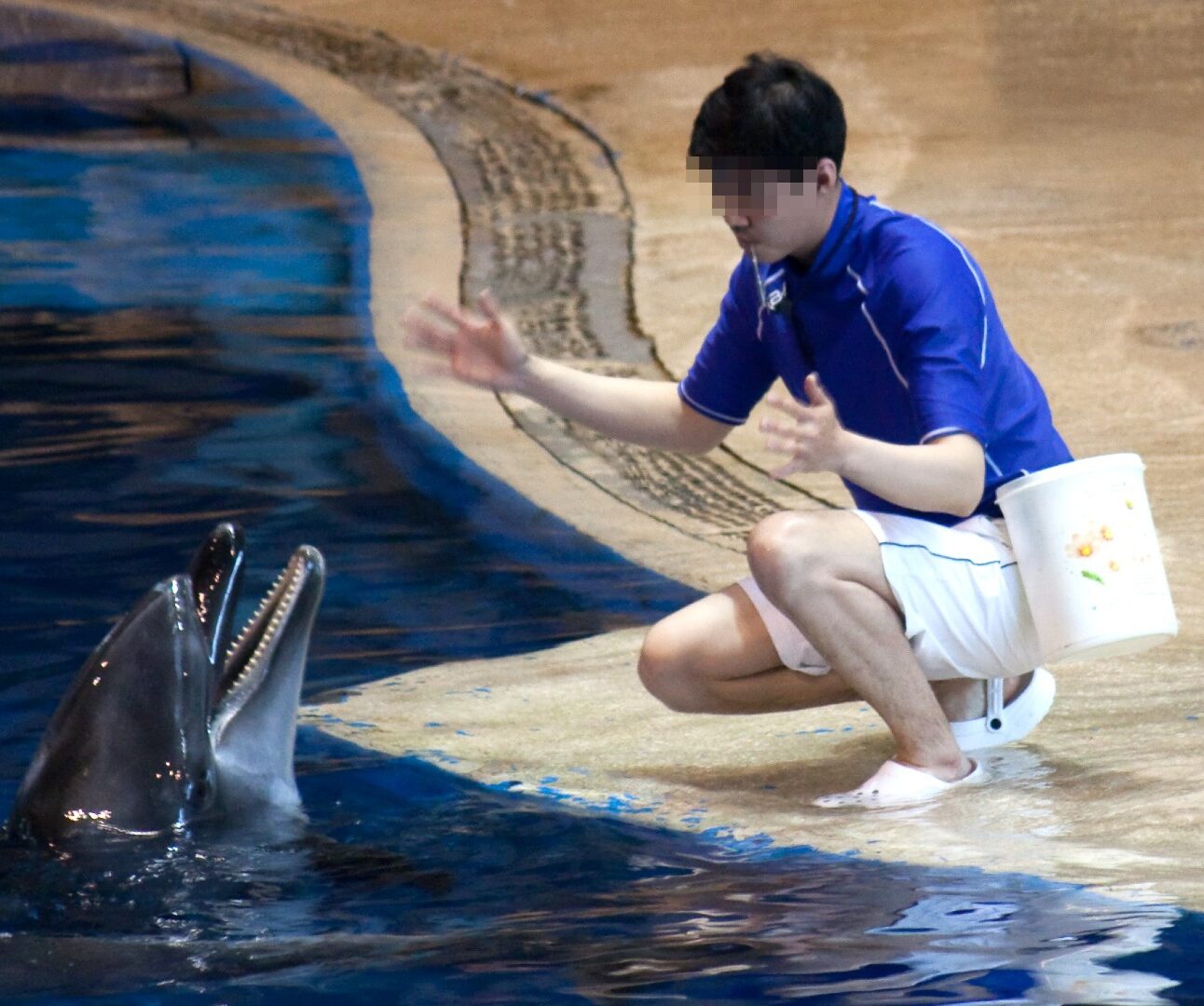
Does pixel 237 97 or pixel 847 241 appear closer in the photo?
pixel 847 241

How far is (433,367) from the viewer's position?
292 centimetres

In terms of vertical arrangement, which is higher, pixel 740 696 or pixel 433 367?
pixel 433 367

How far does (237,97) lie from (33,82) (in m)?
1.14

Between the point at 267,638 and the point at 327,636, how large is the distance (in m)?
1.26

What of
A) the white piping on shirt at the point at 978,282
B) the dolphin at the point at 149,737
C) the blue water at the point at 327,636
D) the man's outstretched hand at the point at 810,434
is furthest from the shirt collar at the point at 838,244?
the dolphin at the point at 149,737

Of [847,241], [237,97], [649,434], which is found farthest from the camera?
[237,97]

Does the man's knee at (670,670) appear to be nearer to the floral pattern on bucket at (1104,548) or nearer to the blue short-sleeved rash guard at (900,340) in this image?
the blue short-sleeved rash guard at (900,340)

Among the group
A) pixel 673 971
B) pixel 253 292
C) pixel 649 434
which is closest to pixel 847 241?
pixel 649 434

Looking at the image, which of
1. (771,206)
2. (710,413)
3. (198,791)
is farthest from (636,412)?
(198,791)

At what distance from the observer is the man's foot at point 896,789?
2.78 meters

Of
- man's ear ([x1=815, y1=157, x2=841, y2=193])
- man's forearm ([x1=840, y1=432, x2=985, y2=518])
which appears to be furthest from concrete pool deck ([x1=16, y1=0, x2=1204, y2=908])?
man's ear ([x1=815, y1=157, x2=841, y2=193])

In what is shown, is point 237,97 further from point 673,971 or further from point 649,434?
point 673,971

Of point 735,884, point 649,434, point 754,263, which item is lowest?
point 735,884

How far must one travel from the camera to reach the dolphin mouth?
2.79 m
